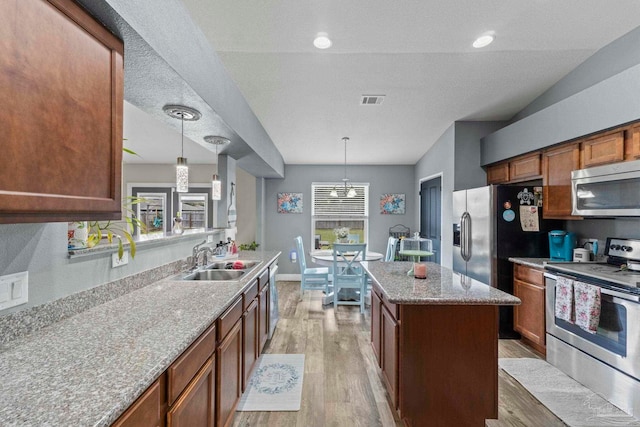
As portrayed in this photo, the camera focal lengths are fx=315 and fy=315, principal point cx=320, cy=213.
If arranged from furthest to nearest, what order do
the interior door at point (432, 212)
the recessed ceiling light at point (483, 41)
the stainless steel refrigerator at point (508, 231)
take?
1. the interior door at point (432, 212)
2. the stainless steel refrigerator at point (508, 231)
3. the recessed ceiling light at point (483, 41)

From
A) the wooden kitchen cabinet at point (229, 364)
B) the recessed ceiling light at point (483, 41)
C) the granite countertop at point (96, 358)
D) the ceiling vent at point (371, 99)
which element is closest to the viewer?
the granite countertop at point (96, 358)

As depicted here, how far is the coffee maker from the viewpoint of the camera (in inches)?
123

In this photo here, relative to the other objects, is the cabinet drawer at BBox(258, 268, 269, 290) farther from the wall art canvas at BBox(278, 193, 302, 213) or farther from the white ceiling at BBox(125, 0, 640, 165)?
the wall art canvas at BBox(278, 193, 302, 213)

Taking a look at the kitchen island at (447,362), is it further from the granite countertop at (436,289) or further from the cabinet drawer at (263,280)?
the cabinet drawer at (263,280)

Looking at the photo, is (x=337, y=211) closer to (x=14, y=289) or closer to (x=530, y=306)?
(x=530, y=306)

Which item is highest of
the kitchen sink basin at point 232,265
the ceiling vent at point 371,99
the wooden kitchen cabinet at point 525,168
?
the ceiling vent at point 371,99

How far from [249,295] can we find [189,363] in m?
1.06

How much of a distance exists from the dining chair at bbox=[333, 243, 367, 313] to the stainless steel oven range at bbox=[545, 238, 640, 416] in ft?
6.75

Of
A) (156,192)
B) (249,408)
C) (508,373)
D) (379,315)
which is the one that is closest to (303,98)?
(379,315)

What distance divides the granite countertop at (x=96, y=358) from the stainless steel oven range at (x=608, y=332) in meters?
2.64

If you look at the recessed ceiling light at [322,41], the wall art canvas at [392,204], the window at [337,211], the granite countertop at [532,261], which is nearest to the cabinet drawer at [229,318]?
the recessed ceiling light at [322,41]

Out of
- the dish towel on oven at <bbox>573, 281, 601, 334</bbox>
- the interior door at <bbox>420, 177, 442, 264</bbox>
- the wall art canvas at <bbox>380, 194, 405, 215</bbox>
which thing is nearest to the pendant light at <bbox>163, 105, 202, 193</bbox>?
the dish towel on oven at <bbox>573, 281, 601, 334</bbox>

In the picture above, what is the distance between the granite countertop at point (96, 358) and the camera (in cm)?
77

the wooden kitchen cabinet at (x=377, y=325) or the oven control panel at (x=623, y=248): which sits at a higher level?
the oven control panel at (x=623, y=248)
